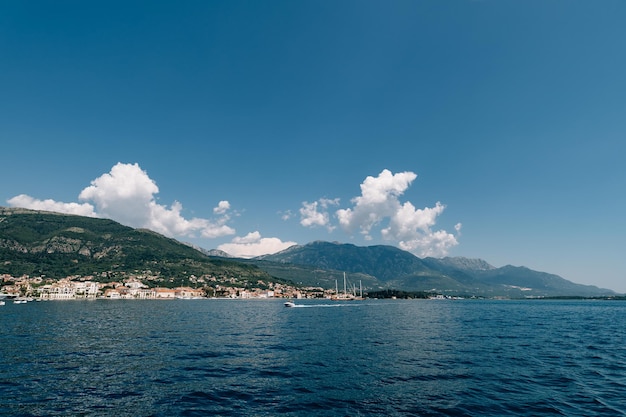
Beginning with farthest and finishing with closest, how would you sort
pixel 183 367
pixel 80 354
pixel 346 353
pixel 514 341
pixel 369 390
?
1. pixel 514 341
2. pixel 346 353
3. pixel 80 354
4. pixel 183 367
5. pixel 369 390

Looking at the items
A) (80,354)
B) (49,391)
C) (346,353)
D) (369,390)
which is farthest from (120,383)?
(346,353)

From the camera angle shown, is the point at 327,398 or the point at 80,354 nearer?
the point at 327,398

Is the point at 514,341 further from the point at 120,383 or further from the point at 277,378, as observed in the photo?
the point at 120,383

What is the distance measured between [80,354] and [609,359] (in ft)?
238

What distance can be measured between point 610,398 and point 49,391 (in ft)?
159

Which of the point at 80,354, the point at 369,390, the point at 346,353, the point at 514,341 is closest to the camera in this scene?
the point at 369,390

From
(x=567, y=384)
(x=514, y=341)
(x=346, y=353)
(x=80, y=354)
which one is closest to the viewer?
(x=567, y=384)

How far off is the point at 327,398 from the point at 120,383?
64.6 ft

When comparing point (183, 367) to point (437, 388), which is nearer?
point (437, 388)

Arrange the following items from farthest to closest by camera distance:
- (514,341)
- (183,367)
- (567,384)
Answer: (514,341) → (183,367) → (567,384)

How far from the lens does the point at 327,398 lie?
1094 inches

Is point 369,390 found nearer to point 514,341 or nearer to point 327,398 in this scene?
point 327,398

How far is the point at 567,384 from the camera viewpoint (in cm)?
3325

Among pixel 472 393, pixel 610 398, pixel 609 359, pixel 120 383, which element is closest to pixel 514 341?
pixel 609 359
